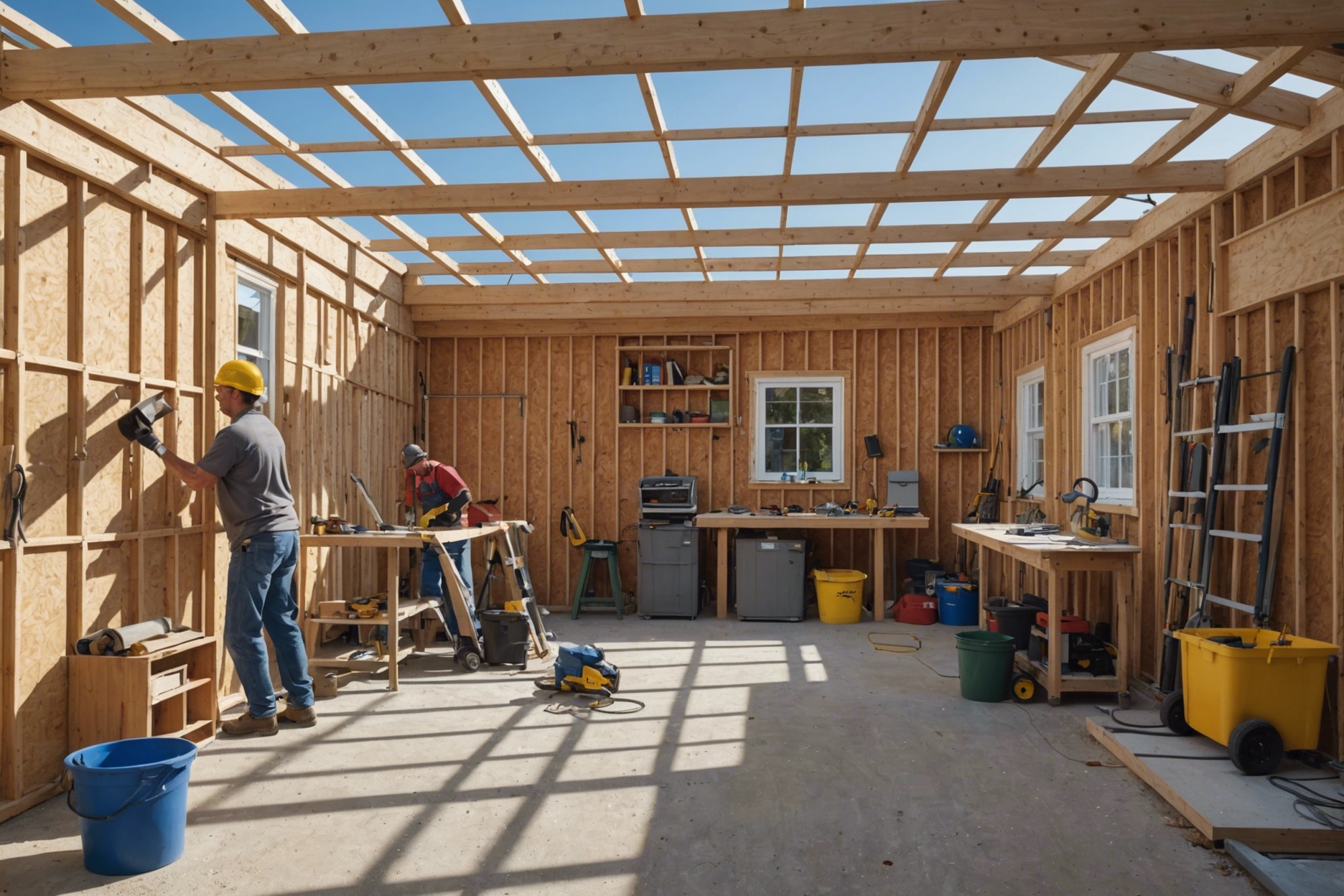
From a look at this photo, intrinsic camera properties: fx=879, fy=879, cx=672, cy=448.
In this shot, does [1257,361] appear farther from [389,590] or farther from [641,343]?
[641,343]

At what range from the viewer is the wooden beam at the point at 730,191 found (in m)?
5.27

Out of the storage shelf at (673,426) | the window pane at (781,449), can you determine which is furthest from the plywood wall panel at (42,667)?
the window pane at (781,449)

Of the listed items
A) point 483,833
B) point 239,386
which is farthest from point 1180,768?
point 239,386

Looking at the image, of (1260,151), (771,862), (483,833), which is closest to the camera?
(771,862)

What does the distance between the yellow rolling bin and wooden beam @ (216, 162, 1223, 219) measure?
2.73 meters

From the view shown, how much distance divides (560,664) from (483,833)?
230cm

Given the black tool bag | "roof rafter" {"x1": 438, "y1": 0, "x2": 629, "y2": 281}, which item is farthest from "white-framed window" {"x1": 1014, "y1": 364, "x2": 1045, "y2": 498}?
"roof rafter" {"x1": 438, "y1": 0, "x2": 629, "y2": 281}

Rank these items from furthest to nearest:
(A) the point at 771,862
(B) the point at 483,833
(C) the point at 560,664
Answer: (C) the point at 560,664
(B) the point at 483,833
(A) the point at 771,862

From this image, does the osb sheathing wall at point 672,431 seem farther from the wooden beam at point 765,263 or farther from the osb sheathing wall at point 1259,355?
the osb sheathing wall at point 1259,355

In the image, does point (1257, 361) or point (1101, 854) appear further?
point (1257, 361)

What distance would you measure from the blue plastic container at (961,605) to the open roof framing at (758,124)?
294 cm

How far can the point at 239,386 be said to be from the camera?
16.1 ft

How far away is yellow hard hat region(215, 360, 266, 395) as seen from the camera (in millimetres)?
4902

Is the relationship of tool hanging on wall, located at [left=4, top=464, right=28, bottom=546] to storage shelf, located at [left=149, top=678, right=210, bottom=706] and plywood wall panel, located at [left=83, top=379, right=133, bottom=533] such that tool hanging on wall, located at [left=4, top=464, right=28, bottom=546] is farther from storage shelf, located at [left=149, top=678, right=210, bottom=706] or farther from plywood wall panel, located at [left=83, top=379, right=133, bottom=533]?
storage shelf, located at [left=149, top=678, right=210, bottom=706]
